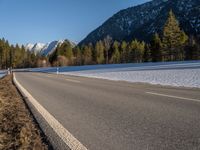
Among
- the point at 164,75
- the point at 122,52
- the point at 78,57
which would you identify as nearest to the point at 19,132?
the point at 164,75

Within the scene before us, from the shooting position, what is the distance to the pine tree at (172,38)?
61.5 meters

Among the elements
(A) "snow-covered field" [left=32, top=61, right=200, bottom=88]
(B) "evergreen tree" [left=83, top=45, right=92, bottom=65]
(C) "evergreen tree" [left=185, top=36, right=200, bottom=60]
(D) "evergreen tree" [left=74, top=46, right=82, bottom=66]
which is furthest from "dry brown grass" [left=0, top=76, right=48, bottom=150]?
(B) "evergreen tree" [left=83, top=45, right=92, bottom=65]

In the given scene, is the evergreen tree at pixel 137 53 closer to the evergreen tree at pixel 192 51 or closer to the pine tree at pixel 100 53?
the pine tree at pixel 100 53

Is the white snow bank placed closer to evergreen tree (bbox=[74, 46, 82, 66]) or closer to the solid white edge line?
the solid white edge line

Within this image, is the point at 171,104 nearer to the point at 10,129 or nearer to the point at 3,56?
the point at 10,129

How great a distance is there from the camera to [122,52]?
97.6 metres

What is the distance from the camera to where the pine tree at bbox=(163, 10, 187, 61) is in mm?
61469

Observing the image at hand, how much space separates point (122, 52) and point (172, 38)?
36.1 metres

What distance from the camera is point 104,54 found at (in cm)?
10725

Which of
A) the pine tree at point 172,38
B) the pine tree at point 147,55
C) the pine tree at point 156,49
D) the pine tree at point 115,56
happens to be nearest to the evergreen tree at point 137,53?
the pine tree at point 147,55

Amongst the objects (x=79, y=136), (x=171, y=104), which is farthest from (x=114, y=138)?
(x=171, y=104)

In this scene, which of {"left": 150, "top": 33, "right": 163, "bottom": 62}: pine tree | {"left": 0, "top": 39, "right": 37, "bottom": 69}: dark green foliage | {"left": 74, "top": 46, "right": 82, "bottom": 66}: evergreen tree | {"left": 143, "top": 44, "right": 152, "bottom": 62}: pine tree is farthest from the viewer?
{"left": 0, "top": 39, "right": 37, "bottom": 69}: dark green foliage

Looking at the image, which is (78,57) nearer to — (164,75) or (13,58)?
(13,58)

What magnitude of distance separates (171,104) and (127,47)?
92.3m
